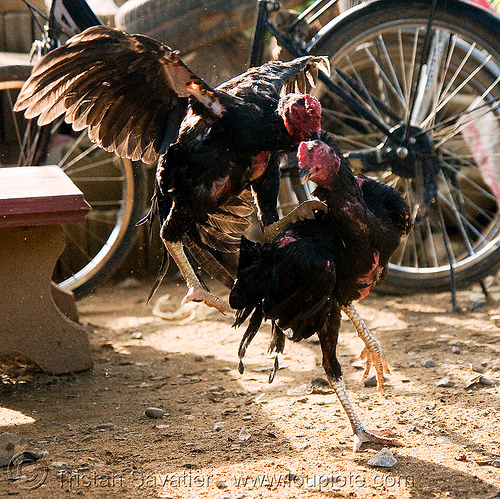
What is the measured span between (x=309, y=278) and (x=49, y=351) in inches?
60.6

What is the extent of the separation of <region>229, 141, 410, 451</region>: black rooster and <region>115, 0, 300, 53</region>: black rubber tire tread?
1993 mm

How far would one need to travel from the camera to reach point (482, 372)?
10.4 feet

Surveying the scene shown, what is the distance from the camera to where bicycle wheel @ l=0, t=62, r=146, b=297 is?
4066 mm

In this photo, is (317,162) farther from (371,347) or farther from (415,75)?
(415,75)

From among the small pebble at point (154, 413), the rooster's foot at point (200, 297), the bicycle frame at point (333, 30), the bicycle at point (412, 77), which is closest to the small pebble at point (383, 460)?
the rooster's foot at point (200, 297)

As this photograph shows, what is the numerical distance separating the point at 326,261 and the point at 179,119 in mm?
999

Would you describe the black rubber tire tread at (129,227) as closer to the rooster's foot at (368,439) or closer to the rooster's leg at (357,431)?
the rooster's leg at (357,431)

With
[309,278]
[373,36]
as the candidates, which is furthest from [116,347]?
[373,36]

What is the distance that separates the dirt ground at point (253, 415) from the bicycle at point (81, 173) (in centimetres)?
45

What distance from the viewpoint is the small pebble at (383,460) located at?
2398 mm

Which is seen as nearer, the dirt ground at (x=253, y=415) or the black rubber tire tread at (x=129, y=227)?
the dirt ground at (x=253, y=415)

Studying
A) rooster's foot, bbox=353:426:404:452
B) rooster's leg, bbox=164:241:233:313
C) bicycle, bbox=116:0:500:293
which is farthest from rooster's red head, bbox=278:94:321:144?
bicycle, bbox=116:0:500:293

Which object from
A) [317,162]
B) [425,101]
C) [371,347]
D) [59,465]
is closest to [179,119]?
[317,162]

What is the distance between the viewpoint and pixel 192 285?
112 inches
